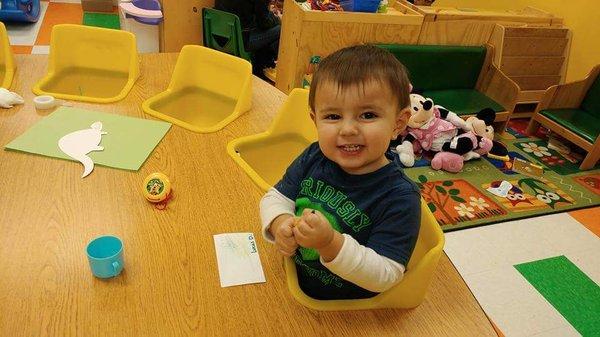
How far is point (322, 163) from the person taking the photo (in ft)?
3.09

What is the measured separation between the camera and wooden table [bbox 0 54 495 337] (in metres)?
0.78

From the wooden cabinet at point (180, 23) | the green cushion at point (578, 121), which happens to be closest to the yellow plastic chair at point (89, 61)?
the wooden cabinet at point (180, 23)

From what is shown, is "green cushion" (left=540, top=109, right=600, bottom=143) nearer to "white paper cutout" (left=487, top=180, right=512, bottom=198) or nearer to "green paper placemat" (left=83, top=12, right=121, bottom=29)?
"white paper cutout" (left=487, top=180, right=512, bottom=198)

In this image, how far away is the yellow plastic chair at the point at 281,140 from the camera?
54.9 inches

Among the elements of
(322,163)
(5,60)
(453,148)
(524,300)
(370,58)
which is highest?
(370,58)

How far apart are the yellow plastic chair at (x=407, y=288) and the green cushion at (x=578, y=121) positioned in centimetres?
281

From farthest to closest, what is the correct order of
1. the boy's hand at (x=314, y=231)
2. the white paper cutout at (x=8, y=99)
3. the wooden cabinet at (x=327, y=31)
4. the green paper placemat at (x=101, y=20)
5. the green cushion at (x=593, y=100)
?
the green paper placemat at (x=101, y=20), the green cushion at (x=593, y=100), the wooden cabinet at (x=327, y=31), the white paper cutout at (x=8, y=99), the boy's hand at (x=314, y=231)

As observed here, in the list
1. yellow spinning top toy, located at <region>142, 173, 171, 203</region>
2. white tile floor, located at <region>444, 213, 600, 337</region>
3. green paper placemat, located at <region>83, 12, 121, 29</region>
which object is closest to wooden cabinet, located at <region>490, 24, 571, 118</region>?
white tile floor, located at <region>444, 213, 600, 337</region>

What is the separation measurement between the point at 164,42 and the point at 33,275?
269 cm

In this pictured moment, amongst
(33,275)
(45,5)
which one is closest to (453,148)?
(33,275)

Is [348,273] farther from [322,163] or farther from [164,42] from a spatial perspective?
[164,42]

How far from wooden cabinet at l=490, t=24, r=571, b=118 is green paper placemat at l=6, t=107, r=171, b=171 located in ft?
10.1

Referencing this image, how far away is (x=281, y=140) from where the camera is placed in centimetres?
146

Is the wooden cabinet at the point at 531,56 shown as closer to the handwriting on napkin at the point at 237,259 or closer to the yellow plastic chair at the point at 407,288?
the yellow plastic chair at the point at 407,288
